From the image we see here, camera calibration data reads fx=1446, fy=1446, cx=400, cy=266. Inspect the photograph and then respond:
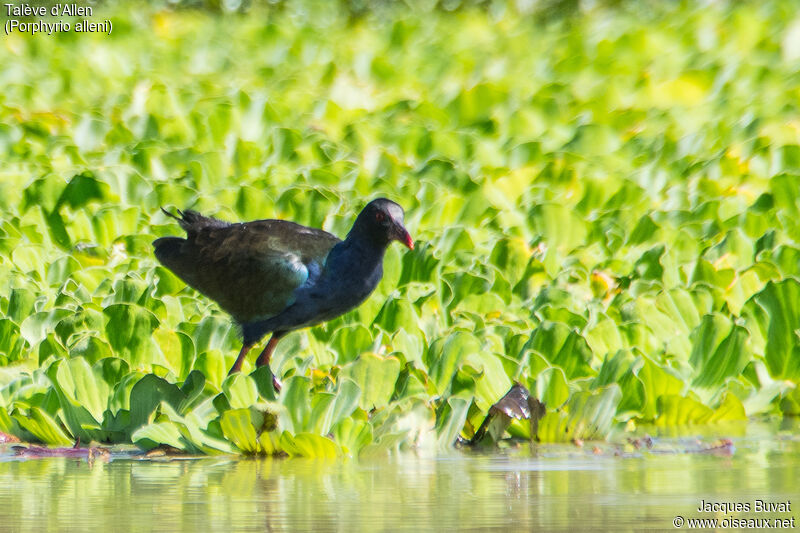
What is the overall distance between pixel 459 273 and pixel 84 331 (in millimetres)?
1356

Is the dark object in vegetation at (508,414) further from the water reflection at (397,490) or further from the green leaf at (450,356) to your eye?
the green leaf at (450,356)

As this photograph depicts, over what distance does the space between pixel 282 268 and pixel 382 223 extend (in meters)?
0.37

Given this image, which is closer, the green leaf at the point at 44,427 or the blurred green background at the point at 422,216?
the green leaf at the point at 44,427

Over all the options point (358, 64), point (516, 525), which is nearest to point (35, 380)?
point (516, 525)

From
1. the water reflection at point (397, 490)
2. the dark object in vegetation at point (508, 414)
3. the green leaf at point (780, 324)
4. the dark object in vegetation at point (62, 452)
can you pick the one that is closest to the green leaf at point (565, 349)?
the dark object in vegetation at point (508, 414)

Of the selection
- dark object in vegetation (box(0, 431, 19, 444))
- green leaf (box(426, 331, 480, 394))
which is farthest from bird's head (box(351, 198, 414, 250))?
dark object in vegetation (box(0, 431, 19, 444))

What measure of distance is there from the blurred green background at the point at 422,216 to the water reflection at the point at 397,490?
0.15 meters

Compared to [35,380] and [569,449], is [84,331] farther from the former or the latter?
[569,449]

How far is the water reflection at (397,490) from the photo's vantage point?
121 inches

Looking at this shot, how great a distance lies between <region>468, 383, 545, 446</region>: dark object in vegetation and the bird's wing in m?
0.97

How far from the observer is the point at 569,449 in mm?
4008

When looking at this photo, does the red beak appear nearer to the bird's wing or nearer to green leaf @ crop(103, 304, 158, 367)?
the bird's wing

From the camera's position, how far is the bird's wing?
4801 mm

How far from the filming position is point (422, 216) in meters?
6.05
